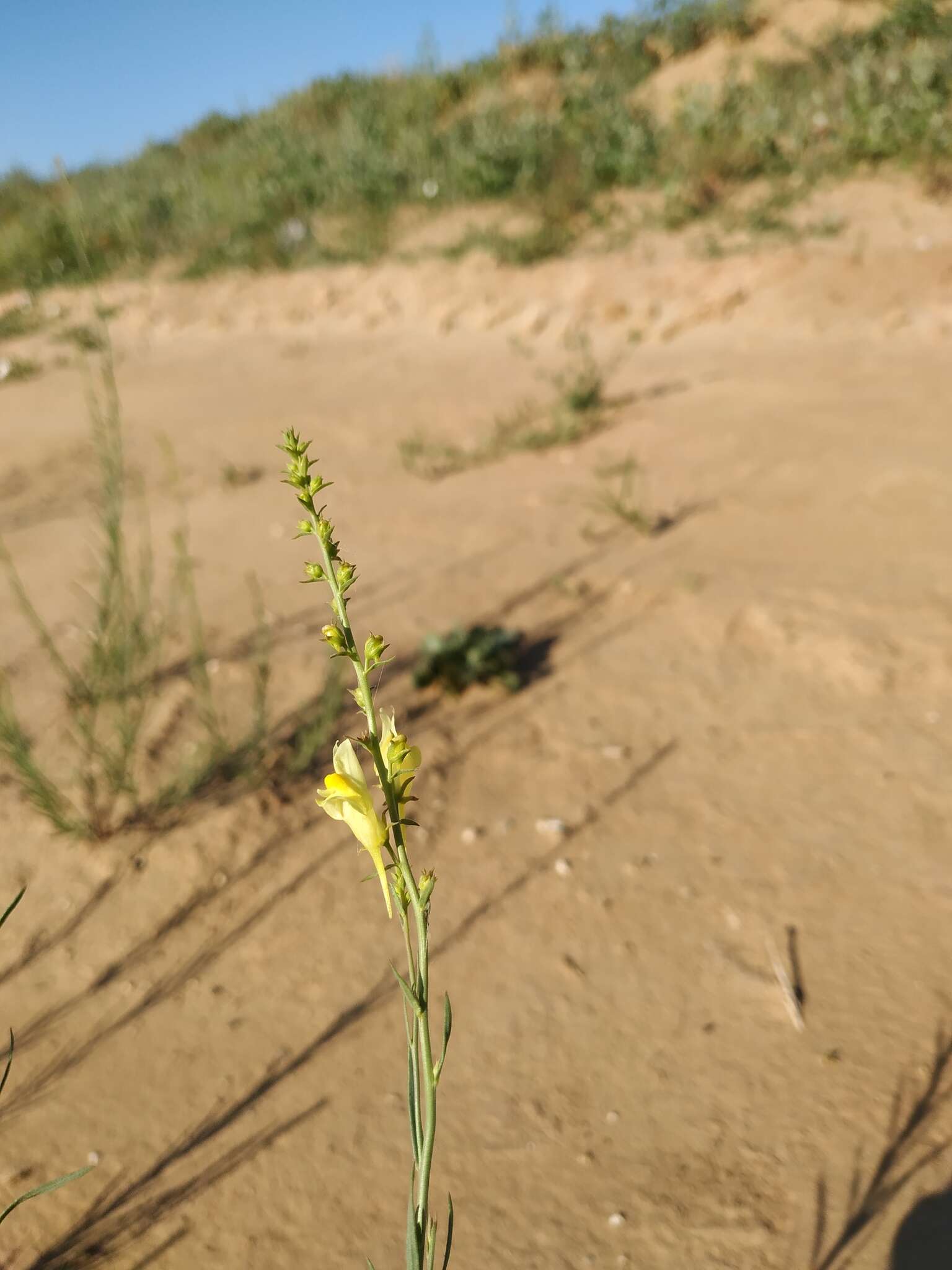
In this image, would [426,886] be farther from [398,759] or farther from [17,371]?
[17,371]

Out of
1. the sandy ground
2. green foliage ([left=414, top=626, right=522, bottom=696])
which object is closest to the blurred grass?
the sandy ground

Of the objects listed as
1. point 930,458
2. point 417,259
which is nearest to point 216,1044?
point 930,458

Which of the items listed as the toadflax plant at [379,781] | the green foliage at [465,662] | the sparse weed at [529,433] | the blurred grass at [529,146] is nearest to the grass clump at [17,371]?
the blurred grass at [529,146]

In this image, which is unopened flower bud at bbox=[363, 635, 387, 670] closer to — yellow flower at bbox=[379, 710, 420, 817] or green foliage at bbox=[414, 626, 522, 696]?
yellow flower at bbox=[379, 710, 420, 817]

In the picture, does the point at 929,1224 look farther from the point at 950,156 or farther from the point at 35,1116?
the point at 950,156

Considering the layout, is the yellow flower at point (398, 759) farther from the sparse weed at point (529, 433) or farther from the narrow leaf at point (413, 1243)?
the sparse weed at point (529, 433)
